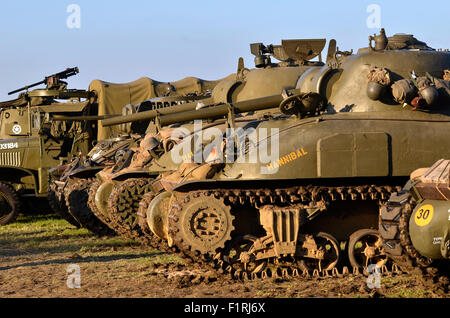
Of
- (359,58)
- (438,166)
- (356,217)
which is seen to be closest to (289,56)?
(359,58)

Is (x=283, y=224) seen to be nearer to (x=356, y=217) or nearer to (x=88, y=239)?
(x=356, y=217)

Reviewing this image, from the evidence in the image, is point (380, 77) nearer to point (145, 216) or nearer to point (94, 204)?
point (145, 216)

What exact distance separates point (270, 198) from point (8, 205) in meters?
12.0

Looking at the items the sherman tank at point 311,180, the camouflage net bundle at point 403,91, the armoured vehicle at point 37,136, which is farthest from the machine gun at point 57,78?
the camouflage net bundle at point 403,91

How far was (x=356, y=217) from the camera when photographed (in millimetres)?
10953

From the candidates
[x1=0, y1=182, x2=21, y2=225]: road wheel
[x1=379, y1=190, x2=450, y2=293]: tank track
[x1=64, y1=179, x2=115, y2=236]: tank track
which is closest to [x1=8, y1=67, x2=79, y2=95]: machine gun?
[x1=0, y1=182, x2=21, y2=225]: road wheel

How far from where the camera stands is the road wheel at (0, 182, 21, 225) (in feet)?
66.1

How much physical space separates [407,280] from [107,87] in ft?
60.0

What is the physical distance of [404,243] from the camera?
27.2ft

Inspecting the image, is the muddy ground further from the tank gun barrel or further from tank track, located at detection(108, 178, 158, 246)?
the tank gun barrel

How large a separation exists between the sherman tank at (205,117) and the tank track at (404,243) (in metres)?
2.81

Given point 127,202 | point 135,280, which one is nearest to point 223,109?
point 127,202

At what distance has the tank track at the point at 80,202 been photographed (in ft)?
53.9

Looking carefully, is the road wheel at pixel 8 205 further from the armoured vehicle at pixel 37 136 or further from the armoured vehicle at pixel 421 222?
the armoured vehicle at pixel 421 222
